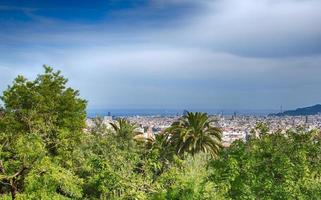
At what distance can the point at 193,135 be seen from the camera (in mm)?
33969

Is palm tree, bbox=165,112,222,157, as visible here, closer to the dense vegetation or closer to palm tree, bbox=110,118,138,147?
palm tree, bbox=110,118,138,147

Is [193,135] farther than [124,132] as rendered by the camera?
No

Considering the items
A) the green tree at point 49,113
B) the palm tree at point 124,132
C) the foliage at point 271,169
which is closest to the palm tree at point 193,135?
the palm tree at point 124,132

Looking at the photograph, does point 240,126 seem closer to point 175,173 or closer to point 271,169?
point 271,169

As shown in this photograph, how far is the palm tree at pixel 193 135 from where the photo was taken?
110ft

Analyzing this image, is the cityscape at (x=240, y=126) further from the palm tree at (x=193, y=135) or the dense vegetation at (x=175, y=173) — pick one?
the dense vegetation at (x=175, y=173)

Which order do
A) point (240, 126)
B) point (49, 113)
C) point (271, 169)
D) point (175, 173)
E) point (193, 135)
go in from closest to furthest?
1. point (175, 173)
2. point (271, 169)
3. point (49, 113)
4. point (193, 135)
5. point (240, 126)

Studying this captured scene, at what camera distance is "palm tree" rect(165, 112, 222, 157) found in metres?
33.6

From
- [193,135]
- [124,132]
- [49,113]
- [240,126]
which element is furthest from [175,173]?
[240,126]

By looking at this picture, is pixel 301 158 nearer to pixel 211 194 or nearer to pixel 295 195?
pixel 295 195

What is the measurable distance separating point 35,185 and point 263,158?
6.82 meters

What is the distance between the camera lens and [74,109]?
90.7ft

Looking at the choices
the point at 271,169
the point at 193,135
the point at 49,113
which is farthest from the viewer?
the point at 193,135

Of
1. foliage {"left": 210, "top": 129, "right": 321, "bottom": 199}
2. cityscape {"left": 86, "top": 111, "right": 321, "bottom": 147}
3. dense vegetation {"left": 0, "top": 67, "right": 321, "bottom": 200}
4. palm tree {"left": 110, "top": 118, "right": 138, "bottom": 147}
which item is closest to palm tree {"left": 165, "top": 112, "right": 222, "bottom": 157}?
cityscape {"left": 86, "top": 111, "right": 321, "bottom": 147}
